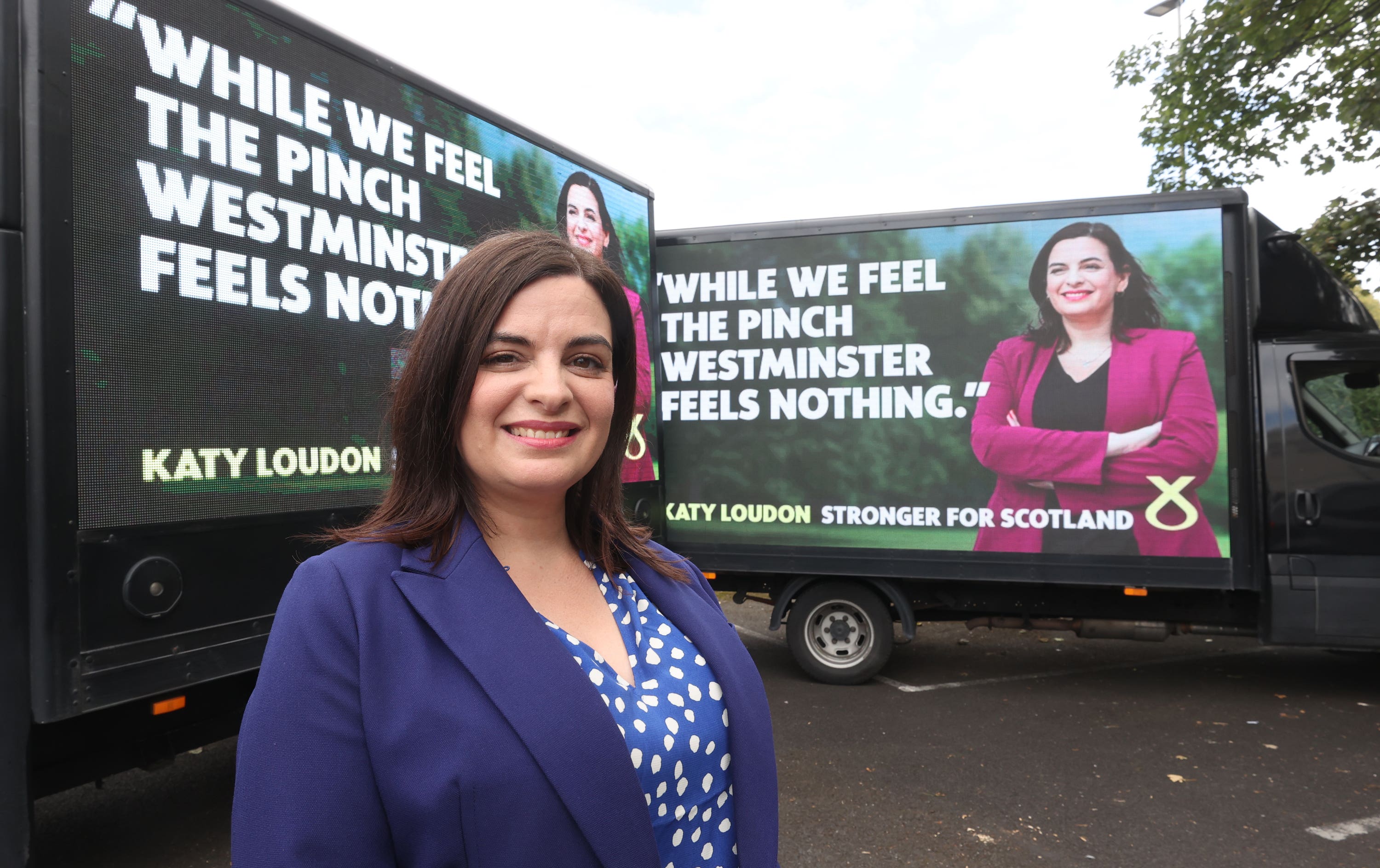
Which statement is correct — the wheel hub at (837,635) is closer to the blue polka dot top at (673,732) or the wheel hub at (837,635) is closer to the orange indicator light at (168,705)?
the orange indicator light at (168,705)

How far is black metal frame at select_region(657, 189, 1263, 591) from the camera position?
547 cm

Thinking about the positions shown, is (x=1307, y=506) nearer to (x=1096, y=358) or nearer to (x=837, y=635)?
(x=1096, y=358)

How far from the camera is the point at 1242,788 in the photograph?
4.57 metres

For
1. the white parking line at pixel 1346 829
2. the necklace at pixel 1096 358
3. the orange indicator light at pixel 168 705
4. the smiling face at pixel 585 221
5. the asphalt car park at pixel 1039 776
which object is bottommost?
the white parking line at pixel 1346 829

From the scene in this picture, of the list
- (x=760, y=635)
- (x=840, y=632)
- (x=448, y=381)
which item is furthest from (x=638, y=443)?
(x=448, y=381)

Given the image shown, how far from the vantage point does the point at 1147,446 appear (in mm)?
5496

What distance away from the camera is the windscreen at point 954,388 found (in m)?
5.48

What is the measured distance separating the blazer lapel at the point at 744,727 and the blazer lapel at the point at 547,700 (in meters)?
0.28

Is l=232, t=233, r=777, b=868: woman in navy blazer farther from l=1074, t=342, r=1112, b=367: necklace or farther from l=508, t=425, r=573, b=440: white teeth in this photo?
l=1074, t=342, r=1112, b=367: necklace

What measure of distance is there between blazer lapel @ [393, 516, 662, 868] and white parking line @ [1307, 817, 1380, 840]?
422cm

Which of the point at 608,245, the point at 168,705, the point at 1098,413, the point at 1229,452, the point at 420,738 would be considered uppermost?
the point at 608,245

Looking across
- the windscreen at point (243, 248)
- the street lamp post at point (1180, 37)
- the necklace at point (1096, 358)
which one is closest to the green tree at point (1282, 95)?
the street lamp post at point (1180, 37)

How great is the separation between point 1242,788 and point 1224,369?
95.5 inches

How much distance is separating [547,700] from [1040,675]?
6.44 meters
